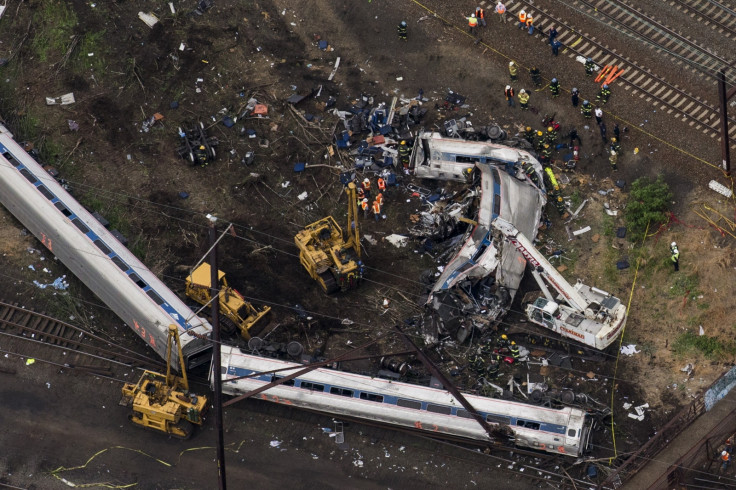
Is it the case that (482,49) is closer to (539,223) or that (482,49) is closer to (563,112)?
(563,112)

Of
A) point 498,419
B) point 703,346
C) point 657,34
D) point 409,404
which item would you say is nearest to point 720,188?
point 703,346

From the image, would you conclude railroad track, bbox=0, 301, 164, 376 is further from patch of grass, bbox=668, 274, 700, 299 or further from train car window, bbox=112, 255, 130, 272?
patch of grass, bbox=668, 274, 700, 299

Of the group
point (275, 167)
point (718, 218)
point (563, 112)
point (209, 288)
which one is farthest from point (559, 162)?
point (209, 288)

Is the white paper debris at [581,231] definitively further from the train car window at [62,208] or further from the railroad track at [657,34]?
the train car window at [62,208]

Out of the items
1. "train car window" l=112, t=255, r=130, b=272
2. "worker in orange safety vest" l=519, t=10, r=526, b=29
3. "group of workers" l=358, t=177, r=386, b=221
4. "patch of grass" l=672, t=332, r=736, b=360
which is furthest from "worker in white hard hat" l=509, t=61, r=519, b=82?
"train car window" l=112, t=255, r=130, b=272

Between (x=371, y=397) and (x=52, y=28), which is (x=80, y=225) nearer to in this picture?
(x=52, y=28)

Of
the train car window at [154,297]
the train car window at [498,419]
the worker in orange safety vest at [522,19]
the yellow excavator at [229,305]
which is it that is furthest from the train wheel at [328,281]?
the worker in orange safety vest at [522,19]
